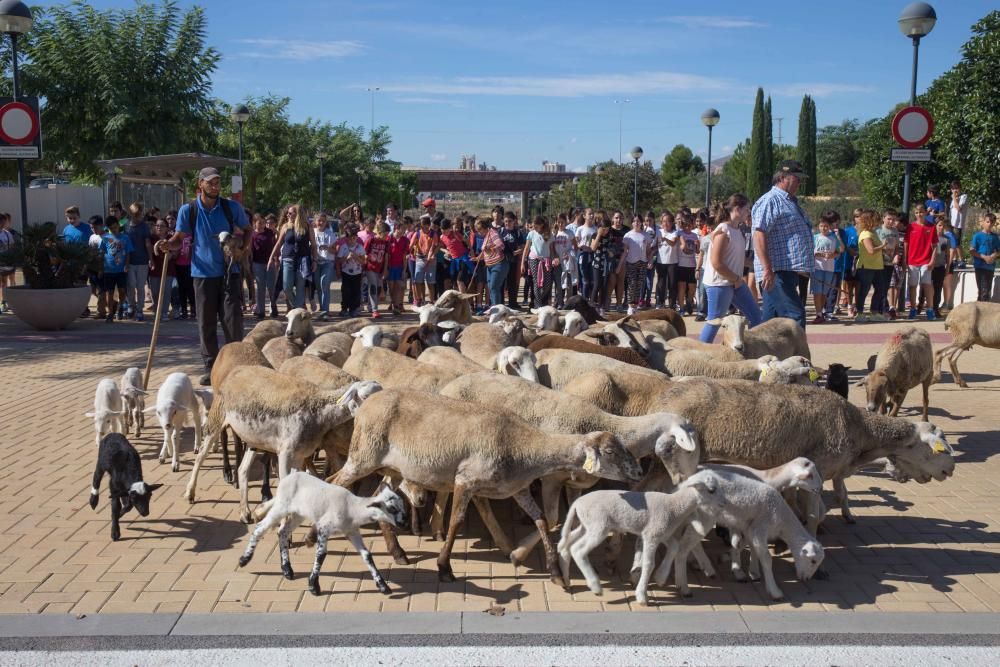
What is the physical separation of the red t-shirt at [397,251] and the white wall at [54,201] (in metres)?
22.7

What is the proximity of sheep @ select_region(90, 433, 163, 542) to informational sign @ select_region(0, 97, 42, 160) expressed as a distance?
1034 centimetres

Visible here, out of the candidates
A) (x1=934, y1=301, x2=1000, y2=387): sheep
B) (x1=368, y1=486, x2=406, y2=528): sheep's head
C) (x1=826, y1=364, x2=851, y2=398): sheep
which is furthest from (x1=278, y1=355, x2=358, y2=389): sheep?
(x1=934, y1=301, x2=1000, y2=387): sheep

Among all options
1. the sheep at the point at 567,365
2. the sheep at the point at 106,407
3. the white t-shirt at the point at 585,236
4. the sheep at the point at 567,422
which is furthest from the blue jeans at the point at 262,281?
the sheep at the point at 567,422

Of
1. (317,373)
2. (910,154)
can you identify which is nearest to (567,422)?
(317,373)

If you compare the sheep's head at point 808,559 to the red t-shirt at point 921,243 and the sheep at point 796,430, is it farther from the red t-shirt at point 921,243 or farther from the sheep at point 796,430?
the red t-shirt at point 921,243

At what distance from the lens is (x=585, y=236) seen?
19031mm

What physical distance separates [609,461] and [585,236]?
14.3 m

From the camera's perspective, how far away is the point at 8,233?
18.6 m

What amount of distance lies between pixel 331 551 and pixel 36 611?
1720mm

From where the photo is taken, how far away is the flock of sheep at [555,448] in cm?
510

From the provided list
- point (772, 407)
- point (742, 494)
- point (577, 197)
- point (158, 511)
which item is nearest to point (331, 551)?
point (158, 511)

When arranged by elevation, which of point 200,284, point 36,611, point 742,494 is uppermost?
point 200,284

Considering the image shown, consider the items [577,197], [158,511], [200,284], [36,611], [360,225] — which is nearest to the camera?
[36,611]

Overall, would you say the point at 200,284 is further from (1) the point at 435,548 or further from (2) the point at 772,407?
(2) the point at 772,407
